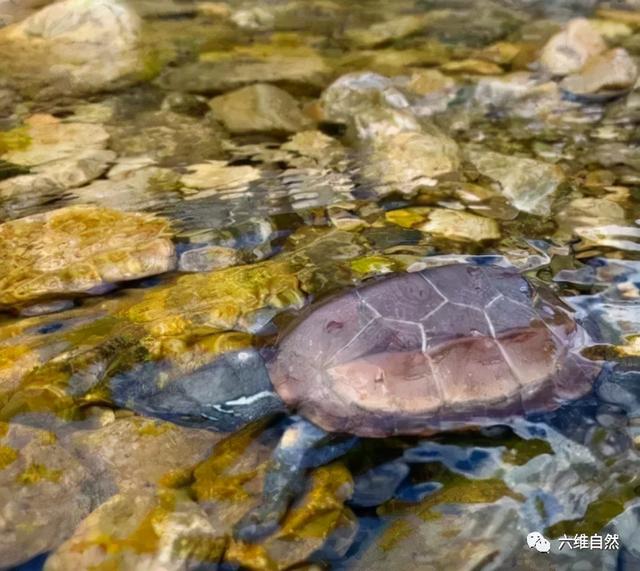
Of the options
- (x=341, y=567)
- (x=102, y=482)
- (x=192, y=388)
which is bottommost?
(x=341, y=567)

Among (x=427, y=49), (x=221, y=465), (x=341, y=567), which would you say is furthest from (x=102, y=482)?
(x=427, y=49)

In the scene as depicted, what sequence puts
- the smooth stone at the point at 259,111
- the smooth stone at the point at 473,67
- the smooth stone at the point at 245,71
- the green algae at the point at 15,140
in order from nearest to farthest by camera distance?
the green algae at the point at 15,140
the smooth stone at the point at 259,111
the smooth stone at the point at 245,71
the smooth stone at the point at 473,67

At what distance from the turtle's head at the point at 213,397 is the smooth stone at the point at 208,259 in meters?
1.10

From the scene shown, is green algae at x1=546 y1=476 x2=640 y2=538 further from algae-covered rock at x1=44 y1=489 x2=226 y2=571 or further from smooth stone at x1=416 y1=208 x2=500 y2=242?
smooth stone at x1=416 y1=208 x2=500 y2=242

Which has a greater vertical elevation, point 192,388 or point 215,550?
point 192,388

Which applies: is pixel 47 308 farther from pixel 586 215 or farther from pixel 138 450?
pixel 586 215

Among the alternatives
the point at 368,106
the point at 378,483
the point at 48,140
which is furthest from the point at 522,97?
the point at 378,483

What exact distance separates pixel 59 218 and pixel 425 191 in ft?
8.19

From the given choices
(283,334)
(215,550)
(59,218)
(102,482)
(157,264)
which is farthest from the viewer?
(59,218)

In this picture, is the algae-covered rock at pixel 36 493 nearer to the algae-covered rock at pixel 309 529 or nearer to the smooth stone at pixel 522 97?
the algae-covered rock at pixel 309 529

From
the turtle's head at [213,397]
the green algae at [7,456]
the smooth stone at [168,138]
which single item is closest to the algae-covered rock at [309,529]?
the turtle's head at [213,397]

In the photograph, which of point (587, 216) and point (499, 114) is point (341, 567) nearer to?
point (587, 216)

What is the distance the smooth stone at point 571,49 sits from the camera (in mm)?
7082

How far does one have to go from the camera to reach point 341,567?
97.5 inches
